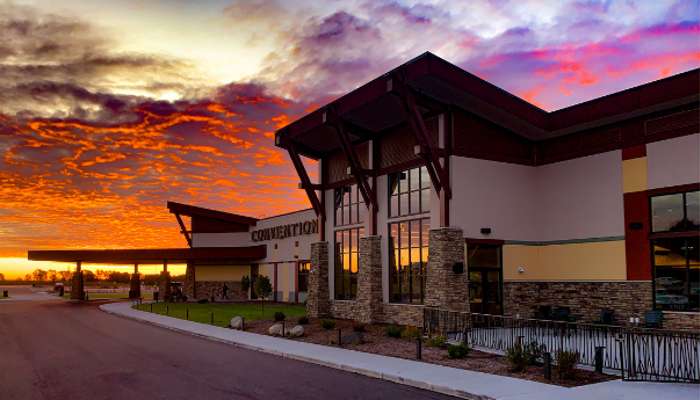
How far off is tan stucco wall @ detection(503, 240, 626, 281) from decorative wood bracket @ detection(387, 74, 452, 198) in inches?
187

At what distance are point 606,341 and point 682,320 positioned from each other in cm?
724

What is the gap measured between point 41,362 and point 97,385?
18.2ft

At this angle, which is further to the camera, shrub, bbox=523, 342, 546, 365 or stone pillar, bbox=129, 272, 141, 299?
stone pillar, bbox=129, 272, 141, 299

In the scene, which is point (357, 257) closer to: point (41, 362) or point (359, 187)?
point (359, 187)

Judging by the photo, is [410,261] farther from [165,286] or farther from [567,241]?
[165,286]

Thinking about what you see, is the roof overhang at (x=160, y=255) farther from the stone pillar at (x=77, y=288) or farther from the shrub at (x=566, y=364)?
the shrub at (x=566, y=364)

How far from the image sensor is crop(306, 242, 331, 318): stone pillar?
38656mm

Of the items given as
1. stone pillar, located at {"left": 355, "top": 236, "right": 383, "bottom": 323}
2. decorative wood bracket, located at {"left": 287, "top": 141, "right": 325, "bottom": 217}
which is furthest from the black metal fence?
decorative wood bracket, located at {"left": 287, "top": 141, "right": 325, "bottom": 217}

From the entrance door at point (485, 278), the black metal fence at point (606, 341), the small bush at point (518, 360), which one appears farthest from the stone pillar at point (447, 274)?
the small bush at point (518, 360)

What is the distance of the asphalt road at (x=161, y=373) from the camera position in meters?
14.3

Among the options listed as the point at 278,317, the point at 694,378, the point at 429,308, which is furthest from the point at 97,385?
the point at 278,317

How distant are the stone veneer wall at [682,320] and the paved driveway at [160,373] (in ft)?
47.8

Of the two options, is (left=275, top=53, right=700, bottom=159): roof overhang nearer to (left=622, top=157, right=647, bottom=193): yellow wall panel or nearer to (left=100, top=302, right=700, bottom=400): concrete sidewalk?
(left=622, top=157, right=647, bottom=193): yellow wall panel

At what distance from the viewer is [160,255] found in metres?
66.4
